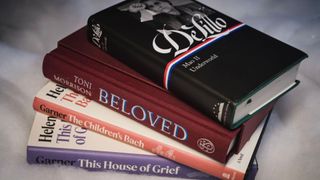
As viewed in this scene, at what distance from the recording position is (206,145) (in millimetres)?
646

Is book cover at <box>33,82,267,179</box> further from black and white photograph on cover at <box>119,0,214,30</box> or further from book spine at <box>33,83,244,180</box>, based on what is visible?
black and white photograph on cover at <box>119,0,214,30</box>

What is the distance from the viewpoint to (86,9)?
0.96 metres

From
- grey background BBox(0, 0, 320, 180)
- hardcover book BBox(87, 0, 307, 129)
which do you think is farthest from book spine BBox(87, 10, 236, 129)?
grey background BBox(0, 0, 320, 180)

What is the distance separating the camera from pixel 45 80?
2.76 feet

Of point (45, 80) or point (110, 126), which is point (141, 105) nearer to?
point (110, 126)

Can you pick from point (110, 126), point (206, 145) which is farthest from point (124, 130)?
point (206, 145)

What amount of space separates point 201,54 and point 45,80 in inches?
11.8

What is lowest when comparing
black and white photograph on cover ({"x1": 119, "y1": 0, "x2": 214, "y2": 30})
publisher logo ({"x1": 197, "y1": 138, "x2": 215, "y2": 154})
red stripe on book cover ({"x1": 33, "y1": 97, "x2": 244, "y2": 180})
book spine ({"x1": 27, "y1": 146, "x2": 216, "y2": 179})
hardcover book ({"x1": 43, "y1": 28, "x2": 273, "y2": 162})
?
book spine ({"x1": 27, "y1": 146, "x2": 216, "y2": 179})

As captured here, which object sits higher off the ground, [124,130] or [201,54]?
[201,54]

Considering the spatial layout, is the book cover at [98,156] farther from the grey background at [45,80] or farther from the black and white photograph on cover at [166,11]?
the black and white photograph on cover at [166,11]

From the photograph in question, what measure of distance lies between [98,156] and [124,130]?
0.05m

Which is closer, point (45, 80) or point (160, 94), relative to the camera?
point (160, 94)

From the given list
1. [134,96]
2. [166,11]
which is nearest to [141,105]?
[134,96]

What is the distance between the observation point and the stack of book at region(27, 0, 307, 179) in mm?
643
